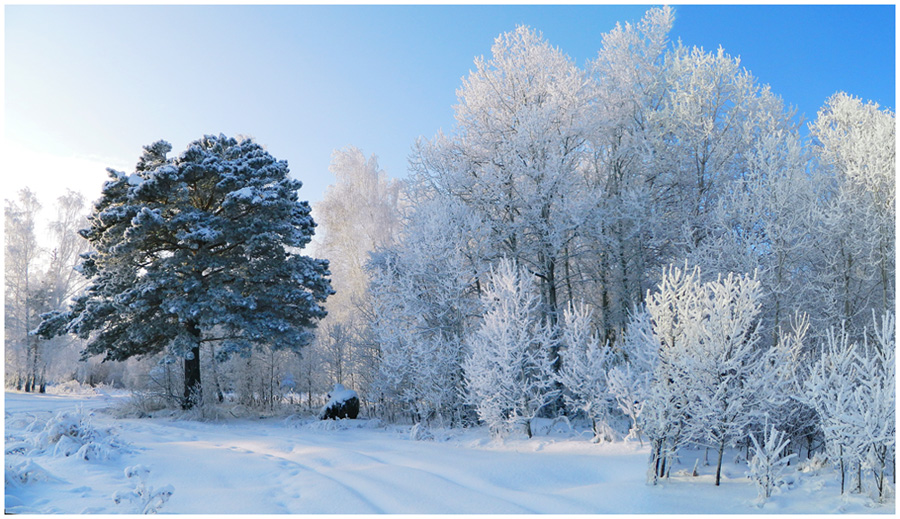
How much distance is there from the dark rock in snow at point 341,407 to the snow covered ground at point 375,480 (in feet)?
11.9

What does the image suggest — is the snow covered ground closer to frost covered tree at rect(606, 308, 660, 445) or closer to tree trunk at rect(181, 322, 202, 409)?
frost covered tree at rect(606, 308, 660, 445)

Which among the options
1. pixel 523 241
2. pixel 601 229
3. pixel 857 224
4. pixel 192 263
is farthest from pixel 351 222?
pixel 857 224

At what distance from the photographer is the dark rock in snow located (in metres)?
12.5

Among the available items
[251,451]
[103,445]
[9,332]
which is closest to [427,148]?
[251,451]

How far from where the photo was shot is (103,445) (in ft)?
22.2

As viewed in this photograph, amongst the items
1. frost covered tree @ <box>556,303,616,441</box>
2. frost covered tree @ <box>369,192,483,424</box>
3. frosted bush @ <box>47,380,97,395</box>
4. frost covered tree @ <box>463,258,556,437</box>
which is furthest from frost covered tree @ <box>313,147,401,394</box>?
frosted bush @ <box>47,380,97,395</box>

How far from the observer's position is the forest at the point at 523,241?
11.1 m

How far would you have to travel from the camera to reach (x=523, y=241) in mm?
13734

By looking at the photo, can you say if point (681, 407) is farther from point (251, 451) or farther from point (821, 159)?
point (821, 159)

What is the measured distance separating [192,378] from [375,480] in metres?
9.83

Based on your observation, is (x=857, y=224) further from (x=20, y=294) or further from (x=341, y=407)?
(x=20, y=294)

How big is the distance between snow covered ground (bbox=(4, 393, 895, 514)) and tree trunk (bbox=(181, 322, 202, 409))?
4.56 meters

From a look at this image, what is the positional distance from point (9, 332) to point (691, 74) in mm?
27271

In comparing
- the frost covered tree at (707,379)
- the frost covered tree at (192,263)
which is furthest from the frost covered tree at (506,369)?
the frost covered tree at (192,263)
